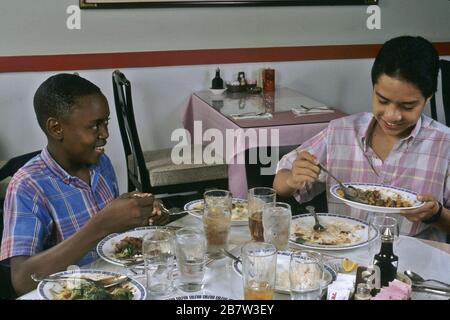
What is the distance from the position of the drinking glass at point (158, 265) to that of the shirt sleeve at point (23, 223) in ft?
1.13

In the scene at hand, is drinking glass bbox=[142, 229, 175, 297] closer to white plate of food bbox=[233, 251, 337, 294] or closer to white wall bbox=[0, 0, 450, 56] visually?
white plate of food bbox=[233, 251, 337, 294]

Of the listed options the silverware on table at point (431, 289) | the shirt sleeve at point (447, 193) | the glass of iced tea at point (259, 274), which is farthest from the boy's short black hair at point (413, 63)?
the glass of iced tea at point (259, 274)

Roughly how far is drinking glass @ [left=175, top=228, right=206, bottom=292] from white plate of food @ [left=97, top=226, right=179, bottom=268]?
131mm

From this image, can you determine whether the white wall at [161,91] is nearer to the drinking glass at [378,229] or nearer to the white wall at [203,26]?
the white wall at [203,26]

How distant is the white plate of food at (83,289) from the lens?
1.16 meters

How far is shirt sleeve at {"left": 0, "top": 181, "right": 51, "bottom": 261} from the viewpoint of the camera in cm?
143

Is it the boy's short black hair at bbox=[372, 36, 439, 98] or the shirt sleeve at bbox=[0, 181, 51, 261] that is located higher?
the boy's short black hair at bbox=[372, 36, 439, 98]

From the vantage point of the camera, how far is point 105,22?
153 inches

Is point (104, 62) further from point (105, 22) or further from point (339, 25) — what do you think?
point (339, 25)

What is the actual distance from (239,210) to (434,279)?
609mm

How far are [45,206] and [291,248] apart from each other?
2.10ft

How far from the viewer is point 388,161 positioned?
6.00 feet

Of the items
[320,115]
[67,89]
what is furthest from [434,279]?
[320,115]

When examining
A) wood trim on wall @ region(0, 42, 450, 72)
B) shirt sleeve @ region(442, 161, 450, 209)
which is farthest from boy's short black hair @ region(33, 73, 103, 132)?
wood trim on wall @ region(0, 42, 450, 72)
